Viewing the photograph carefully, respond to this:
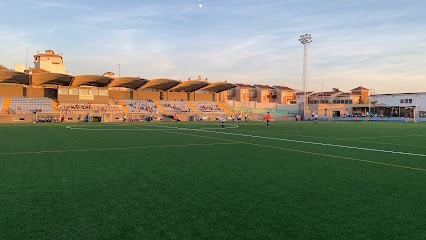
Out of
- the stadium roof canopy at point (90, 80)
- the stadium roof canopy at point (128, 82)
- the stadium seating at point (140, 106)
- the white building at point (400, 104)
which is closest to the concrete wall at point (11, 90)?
the stadium roof canopy at point (90, 80)

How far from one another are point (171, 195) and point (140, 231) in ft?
6.28

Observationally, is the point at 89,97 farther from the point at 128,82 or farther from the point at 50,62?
the point at 50,62

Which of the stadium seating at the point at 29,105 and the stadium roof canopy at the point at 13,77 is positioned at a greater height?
the stadium roof canopy at the point at 13,77

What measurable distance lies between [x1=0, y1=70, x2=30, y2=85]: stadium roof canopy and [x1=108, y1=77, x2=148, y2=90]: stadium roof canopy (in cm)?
1258

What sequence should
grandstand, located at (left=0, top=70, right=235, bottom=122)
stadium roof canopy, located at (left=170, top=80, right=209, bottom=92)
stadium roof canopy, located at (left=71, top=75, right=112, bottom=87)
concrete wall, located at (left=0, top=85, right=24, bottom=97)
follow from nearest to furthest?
grandstand, located at (left=0, top=70, right=235, bottom=122), concrete wall, located at (left=0, top=85, right=24, bottom=97), stadium roof canopy, located at (left=71, top=75, right=112, bottom=87), stadium roof canopy, located at (left=170, top=80, right=209, bottom=92)

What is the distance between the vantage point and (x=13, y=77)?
51125 mm

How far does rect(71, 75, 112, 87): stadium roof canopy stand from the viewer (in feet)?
179

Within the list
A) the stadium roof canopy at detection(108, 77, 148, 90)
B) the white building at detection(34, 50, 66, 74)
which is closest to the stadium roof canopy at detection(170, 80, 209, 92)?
the stadium roof canopy at detection(108, 77, 148, 90)

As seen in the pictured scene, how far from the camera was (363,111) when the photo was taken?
88.8 meters

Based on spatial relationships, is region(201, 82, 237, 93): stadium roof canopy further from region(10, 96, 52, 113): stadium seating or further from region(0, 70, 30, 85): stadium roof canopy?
region(0, 70, 30, 85): stadium roof canopy

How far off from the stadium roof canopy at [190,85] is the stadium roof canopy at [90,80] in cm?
1314

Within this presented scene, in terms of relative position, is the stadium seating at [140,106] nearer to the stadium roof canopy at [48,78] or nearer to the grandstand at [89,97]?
the grandstand at [89,97]

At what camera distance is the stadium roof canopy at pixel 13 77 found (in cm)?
4956

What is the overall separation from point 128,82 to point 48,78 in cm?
1212
